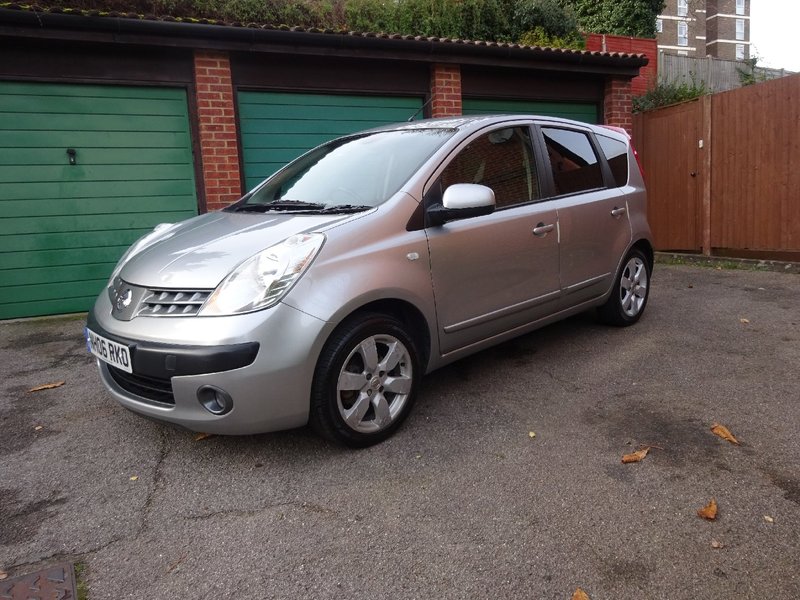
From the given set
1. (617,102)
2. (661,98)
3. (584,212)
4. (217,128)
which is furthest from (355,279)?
(661,98)

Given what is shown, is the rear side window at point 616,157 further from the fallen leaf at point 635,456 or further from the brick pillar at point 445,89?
the brick pillar at point 445,89

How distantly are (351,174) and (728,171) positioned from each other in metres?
6.66

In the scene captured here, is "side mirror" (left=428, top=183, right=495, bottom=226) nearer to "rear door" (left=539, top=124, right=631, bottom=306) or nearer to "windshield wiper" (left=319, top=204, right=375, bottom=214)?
"windshield wiper" (left=319, top=204, right=375, bottom=214)

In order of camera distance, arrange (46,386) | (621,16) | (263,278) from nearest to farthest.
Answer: (263,278) < (46,386) < (621,16)

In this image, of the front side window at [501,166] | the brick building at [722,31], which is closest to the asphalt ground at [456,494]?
the front side window at [501,166]

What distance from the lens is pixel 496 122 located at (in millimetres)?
3635

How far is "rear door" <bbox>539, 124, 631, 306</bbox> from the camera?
12.9 ft

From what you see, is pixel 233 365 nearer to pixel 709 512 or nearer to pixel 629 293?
pixel 709 512

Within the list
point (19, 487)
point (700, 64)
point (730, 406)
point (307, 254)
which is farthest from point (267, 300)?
point (700, 64)

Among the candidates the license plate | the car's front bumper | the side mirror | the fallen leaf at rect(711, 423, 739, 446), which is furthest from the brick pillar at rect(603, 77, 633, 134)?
the license plate

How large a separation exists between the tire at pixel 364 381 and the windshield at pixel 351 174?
2.33 ft

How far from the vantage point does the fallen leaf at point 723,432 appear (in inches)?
110

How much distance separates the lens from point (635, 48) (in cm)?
1391

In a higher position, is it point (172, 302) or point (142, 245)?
point (142, 245)
